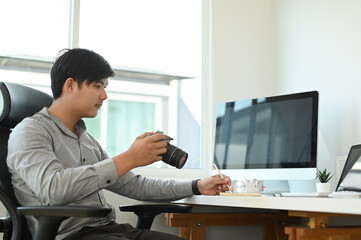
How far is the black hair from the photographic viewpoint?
5.72ft

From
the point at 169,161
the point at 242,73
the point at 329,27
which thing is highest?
the point at 329,27

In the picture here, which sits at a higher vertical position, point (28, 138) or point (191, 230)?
point (28, 138)

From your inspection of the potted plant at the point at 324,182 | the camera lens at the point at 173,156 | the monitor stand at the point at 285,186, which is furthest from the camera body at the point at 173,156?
the potted plant at the point at 324,182

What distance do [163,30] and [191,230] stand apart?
125 centimetres

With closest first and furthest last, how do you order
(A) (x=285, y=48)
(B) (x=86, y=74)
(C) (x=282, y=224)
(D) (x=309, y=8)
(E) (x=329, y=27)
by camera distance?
(B) (x=86, y=74) → (C) (x=282, y=224) → (E) (x=329, y=27) → (D) (x=309, y=8) → (A) (x=285, y=48)

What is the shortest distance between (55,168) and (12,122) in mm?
280

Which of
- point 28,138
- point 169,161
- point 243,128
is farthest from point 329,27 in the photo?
point 28,138

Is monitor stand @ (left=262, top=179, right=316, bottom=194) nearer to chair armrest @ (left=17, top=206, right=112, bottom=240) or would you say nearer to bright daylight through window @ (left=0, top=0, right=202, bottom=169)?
bright daylight through window @ (left=0, top=0, right=202, bottom=169)

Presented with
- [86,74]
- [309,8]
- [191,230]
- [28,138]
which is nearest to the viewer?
[28,138]

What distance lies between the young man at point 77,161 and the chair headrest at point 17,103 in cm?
5

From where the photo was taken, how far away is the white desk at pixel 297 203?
1310 millimetres

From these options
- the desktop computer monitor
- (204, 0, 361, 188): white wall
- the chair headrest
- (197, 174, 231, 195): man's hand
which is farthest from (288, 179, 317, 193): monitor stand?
the chair headrest

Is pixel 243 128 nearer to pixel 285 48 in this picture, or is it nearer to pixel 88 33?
pixel 285 48

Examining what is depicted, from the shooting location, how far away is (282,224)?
2.43 meters
